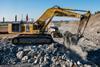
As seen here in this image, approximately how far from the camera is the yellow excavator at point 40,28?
61.0 feet

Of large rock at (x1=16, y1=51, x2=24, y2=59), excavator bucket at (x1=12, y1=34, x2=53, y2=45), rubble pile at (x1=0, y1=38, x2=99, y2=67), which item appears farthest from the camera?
excavator bucket at (x1=12, y1=34, x2=53, y2=45)

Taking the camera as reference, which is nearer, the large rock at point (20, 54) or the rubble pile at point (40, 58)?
the rubble pile at point (40, 58)

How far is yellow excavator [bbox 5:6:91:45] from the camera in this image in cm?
1859

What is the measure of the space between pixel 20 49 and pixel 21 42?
7.54 ft

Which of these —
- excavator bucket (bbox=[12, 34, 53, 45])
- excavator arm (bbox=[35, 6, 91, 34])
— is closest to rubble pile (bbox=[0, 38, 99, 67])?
excavator bucket (bbox=[12, 34, 53, 45])

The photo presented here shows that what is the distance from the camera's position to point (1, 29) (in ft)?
77.0

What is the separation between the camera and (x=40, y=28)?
66.9 ft

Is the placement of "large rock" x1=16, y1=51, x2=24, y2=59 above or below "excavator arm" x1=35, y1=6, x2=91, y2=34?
below

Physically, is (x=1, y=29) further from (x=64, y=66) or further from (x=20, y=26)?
(x=64, y=66)

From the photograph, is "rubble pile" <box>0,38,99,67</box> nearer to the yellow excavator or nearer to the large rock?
the large rock

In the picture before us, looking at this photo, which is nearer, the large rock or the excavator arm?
the large rock

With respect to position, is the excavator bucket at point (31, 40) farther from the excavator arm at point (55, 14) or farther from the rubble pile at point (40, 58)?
the rubble pile at point (40, 58)

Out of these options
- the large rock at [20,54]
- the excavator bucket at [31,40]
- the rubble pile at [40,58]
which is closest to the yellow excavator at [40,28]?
the excavator bucket at [31,40]

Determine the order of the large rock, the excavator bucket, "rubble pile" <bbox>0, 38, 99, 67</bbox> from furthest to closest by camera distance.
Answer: the excavator bucket < the large rock < "rubble pile" <bbox>0, 38, 99, 67</bbox>
